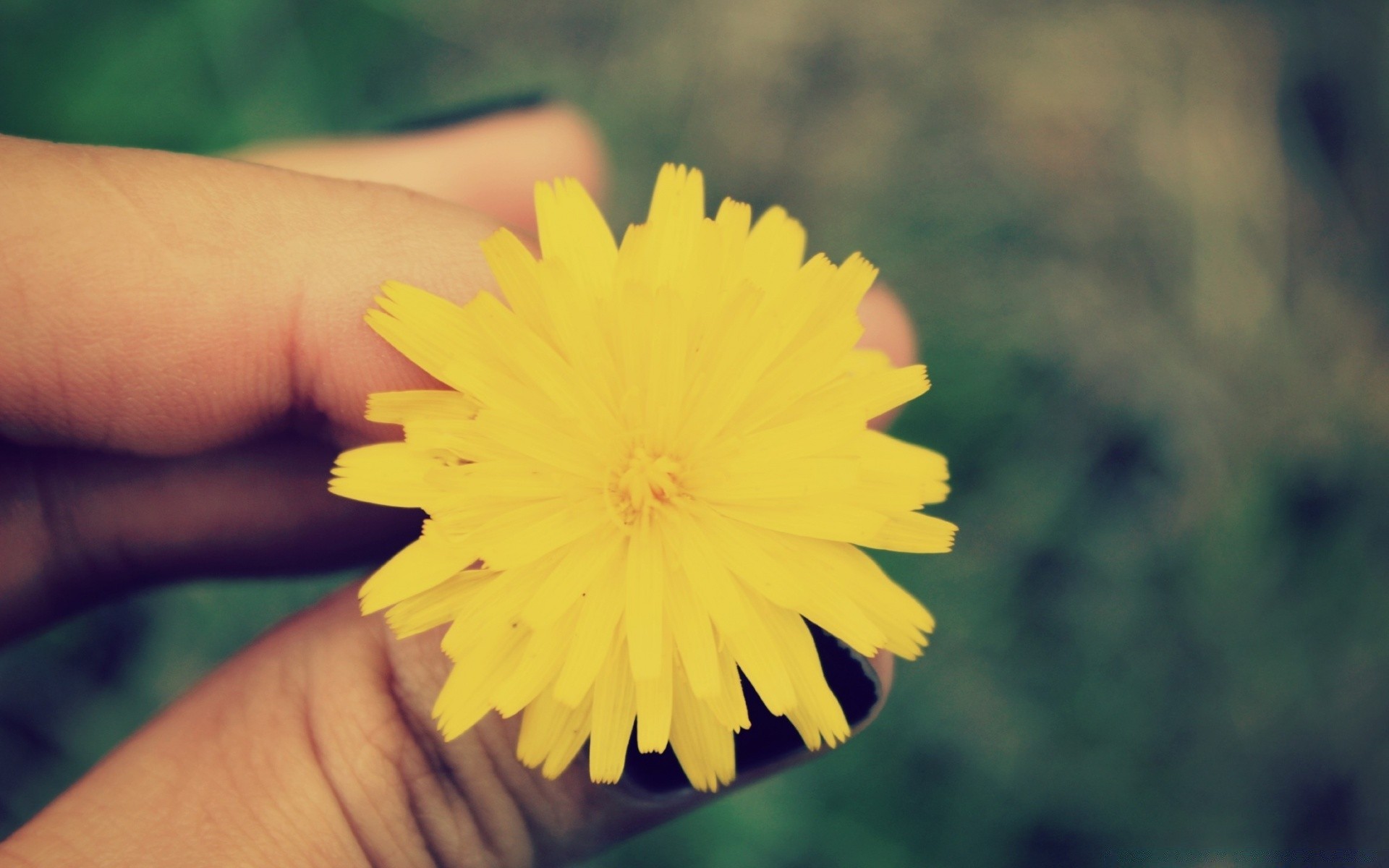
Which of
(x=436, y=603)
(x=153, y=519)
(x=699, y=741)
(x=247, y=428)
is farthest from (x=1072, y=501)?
(x=153, y=519)

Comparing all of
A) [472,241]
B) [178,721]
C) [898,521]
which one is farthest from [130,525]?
[898,521]

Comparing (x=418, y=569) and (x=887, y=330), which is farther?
(x=887, y=330)

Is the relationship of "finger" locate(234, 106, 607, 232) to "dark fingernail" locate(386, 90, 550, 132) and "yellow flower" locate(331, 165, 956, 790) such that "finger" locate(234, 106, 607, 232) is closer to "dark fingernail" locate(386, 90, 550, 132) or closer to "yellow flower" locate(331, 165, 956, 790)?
"dark fingernail" locate(386, 90, 550, 132)

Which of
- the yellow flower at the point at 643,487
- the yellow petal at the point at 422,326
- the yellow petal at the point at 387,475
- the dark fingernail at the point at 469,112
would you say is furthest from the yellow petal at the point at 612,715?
the dark fingernail at the point at 469,112

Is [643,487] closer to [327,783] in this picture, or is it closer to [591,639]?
[591,639]

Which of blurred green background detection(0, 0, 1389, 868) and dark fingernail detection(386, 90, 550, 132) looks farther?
blurred green background detection(0, 0, 1389, 868)

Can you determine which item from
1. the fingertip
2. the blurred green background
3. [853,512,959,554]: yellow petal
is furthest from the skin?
the blurred green background
